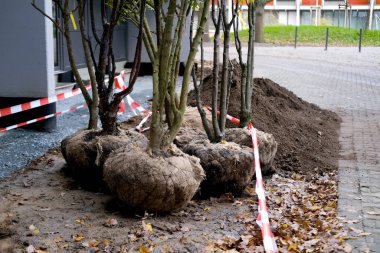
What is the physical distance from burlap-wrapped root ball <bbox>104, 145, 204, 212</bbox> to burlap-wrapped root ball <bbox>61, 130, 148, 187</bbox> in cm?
84

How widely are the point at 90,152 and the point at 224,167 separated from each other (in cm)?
147

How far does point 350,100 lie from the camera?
14922mm

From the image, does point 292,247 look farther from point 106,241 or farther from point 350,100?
point 350,100

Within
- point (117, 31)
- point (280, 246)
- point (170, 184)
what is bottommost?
point (280, 246)

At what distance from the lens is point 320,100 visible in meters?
14.8

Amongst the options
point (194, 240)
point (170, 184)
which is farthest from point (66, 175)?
point (194, 240)

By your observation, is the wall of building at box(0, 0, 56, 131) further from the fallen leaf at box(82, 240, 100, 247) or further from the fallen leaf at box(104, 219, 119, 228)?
the fallen leaf at box(82, 240, 100, 247)

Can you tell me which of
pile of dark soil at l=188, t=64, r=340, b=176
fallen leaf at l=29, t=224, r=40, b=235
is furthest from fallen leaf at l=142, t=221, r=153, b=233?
pile of dark soil at l=188, t=64, r=340, b=176

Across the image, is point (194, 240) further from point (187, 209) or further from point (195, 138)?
point (195, 138)

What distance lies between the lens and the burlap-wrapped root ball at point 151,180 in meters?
5.41

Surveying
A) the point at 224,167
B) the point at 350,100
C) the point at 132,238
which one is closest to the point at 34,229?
the point at 132,238

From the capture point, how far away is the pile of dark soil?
8273mm

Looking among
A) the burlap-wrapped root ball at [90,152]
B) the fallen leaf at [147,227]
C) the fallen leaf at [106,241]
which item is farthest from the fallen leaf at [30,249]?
the burlap-wrapped root ball at [90,152]

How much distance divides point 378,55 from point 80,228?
2707cm
